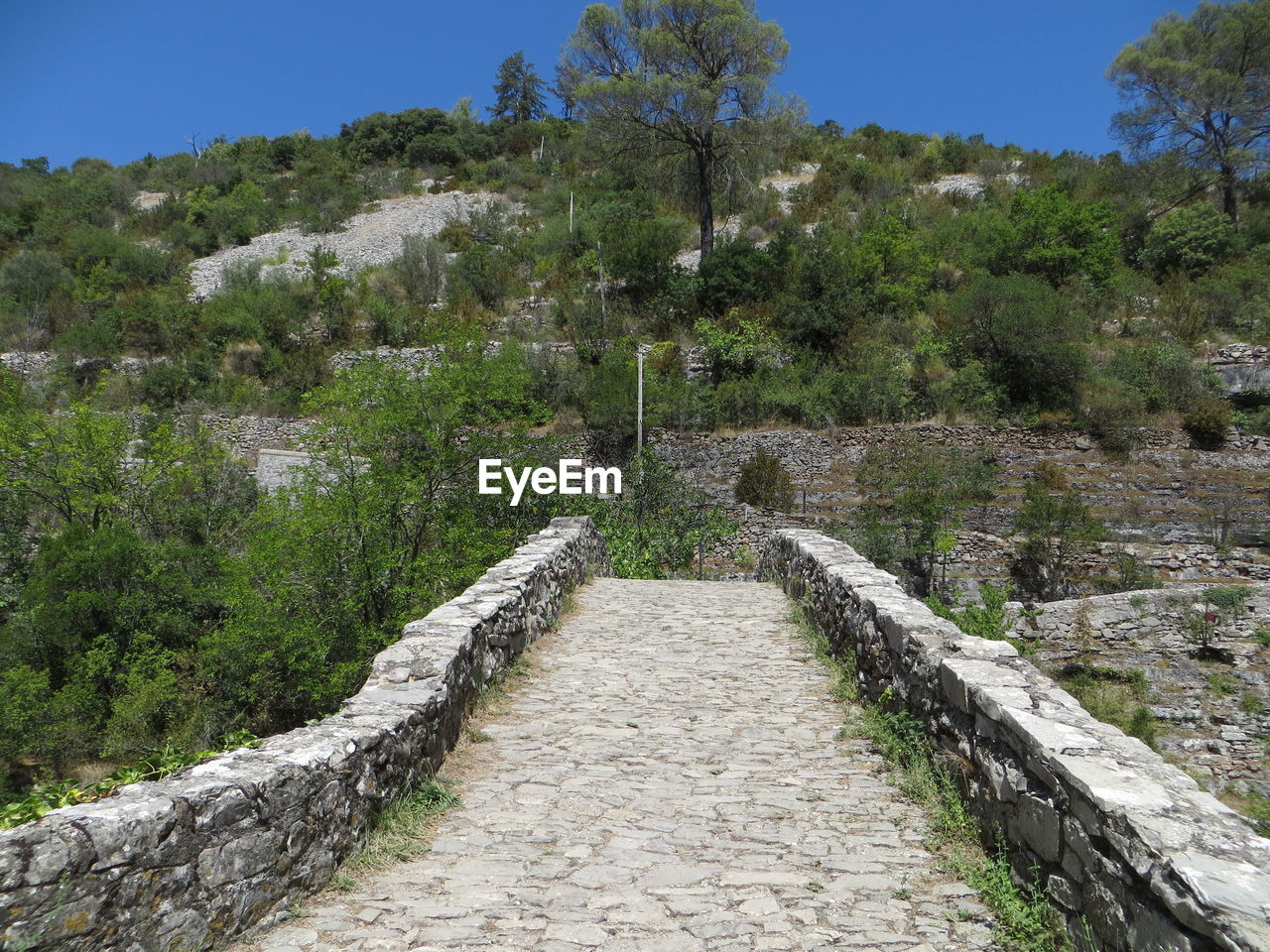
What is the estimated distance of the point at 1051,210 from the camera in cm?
2952

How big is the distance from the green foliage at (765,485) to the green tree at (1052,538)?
604 cm

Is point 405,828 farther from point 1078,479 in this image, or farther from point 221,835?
point 1078,479

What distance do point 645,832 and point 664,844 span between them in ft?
0.55

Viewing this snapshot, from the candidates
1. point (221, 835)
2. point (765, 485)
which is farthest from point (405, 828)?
point (765, 485)

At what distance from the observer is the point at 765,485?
72.5 feet

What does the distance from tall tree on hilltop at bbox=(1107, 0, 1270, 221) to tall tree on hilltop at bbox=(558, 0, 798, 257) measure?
16.7 m

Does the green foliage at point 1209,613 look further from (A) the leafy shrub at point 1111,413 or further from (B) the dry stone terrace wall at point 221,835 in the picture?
(B) the dry stone terrace wall at point 221,835

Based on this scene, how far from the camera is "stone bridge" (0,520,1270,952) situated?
7.93ft

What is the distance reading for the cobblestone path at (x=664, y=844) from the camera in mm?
2992

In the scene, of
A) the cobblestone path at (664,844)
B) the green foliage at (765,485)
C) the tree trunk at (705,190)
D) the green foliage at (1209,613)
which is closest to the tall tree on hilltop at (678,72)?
the tree trunk at (705,190)

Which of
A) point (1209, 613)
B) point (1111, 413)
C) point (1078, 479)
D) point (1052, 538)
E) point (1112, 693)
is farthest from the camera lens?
point (1111, 413)

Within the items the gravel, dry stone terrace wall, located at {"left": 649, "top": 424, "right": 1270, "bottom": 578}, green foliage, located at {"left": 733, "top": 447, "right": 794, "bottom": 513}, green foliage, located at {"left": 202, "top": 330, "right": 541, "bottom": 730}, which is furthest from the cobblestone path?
the gravel

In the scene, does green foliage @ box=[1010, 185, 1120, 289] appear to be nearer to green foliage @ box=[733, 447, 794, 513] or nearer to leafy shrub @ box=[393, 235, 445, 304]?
green foliage @ box=[733, 447, 794, 513]

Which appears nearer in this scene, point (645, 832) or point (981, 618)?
point (645, 832)
